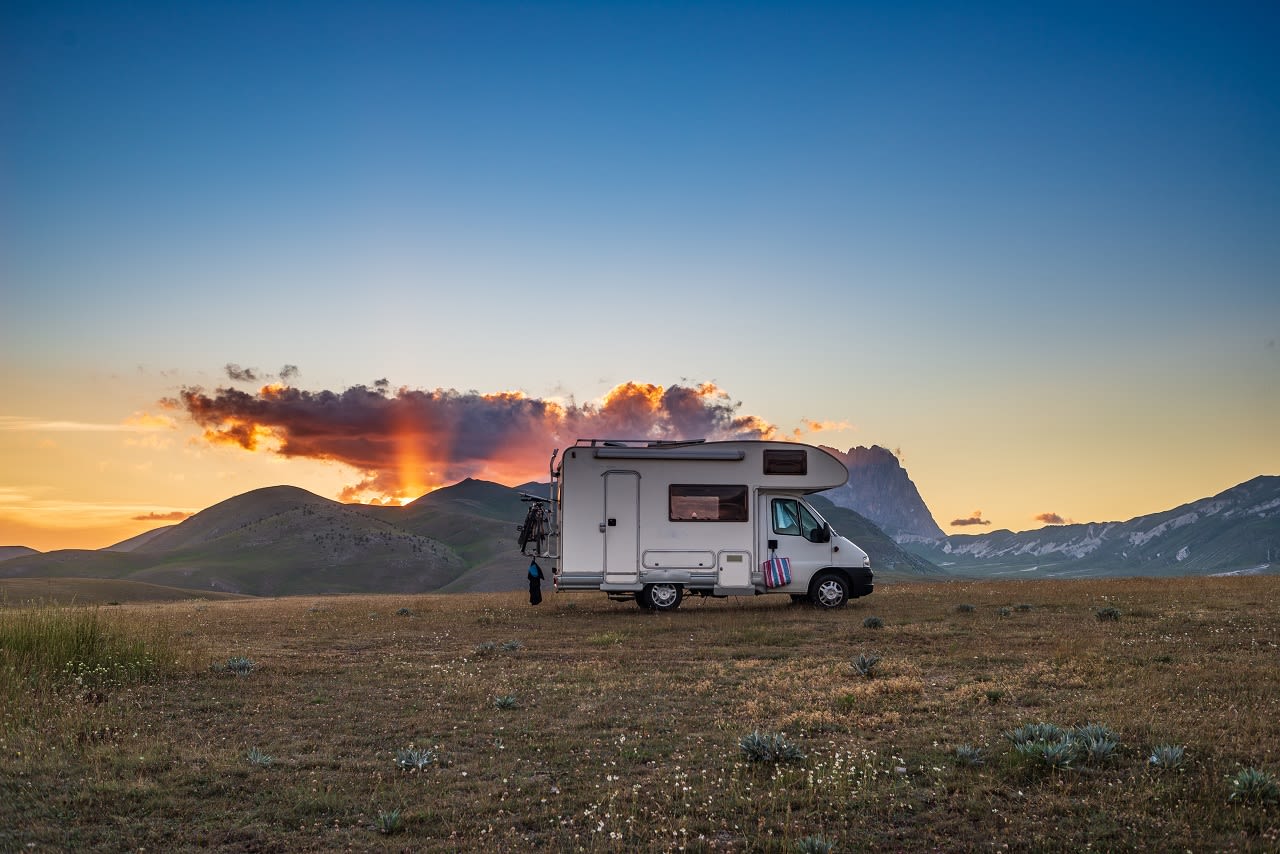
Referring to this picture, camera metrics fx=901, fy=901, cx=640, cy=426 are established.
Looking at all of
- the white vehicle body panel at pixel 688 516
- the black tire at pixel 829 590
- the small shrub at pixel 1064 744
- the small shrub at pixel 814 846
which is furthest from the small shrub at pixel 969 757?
the black tire at pixel 829 590

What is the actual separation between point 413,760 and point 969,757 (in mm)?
5537

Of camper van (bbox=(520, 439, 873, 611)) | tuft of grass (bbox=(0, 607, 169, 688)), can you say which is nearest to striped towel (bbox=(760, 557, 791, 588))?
camper van (bbox=(520, 439, 873, 611))

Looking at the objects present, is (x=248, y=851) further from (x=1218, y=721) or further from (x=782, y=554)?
(x=782, y=554)

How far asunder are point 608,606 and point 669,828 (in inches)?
765

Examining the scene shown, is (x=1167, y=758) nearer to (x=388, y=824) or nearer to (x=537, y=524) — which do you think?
(x=388, y=824)

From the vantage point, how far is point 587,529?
2367cm

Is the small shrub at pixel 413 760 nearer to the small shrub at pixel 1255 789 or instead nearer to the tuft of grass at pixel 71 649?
the tuft of grass at pixel 71 649

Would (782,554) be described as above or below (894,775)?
above

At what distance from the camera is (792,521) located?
24.6 metres

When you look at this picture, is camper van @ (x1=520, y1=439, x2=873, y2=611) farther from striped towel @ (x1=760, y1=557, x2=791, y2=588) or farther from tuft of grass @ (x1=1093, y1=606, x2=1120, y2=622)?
tuft of grass @ (x1=1093, y1=606, x2=1120, y2=622)

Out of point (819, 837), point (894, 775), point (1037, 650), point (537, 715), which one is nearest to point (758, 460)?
point (1037, 650)

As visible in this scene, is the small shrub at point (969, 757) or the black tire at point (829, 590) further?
the black tire at point (829, 590)

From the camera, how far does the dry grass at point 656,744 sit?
7398 mm

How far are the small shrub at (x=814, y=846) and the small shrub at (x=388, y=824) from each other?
331cm
